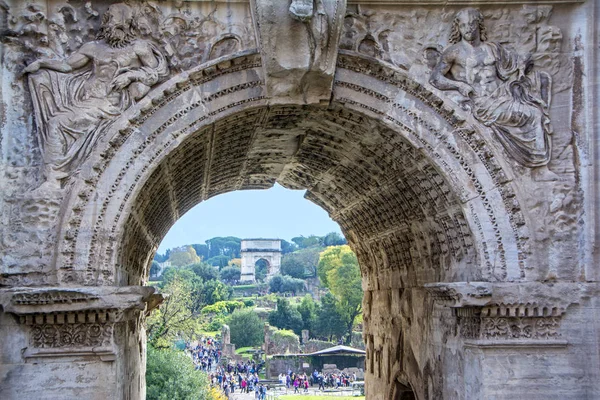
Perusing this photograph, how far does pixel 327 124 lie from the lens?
9.34 meters

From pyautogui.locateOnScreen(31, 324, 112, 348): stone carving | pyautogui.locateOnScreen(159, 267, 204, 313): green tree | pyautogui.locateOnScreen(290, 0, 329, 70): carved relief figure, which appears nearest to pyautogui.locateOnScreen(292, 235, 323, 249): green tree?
pyautogui.locateOnScreen(159, 267, 204, 313): green tree

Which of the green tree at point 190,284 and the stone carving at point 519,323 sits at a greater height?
the stone carving at point 519,323

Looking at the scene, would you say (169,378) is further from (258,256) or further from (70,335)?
(258,256)

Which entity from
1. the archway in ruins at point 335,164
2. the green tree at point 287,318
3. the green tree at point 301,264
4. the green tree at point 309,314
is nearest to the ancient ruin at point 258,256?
the green tree at point 301,264

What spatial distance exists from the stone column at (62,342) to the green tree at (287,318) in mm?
58199

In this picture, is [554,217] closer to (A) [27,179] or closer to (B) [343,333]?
(A) [27,179]

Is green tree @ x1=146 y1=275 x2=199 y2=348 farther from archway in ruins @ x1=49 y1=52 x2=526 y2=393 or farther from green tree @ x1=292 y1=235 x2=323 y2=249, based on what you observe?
green tree @ x1=292 y1=235 x2=323 y2=249

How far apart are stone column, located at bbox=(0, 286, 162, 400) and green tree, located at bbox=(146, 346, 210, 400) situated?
12737 millimetres

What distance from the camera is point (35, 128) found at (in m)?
7.77

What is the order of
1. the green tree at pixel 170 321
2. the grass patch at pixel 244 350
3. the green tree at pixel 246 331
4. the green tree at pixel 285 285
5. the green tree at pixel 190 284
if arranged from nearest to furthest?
the green tree at pixel 170 321, the green tree at pixel 190 284, the grass patch at pixel 244 350, the green tree at pixel 246 331, the green tree at pixel 285 285

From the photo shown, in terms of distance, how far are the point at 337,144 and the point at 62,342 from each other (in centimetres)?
433

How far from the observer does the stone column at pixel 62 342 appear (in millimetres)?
7422

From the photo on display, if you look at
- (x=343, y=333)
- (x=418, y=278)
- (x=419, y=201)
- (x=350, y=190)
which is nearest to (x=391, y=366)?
(x=418, y=278)

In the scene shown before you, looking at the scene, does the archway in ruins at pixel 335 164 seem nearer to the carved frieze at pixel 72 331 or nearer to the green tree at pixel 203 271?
the carved frieze at pixel 72 331
